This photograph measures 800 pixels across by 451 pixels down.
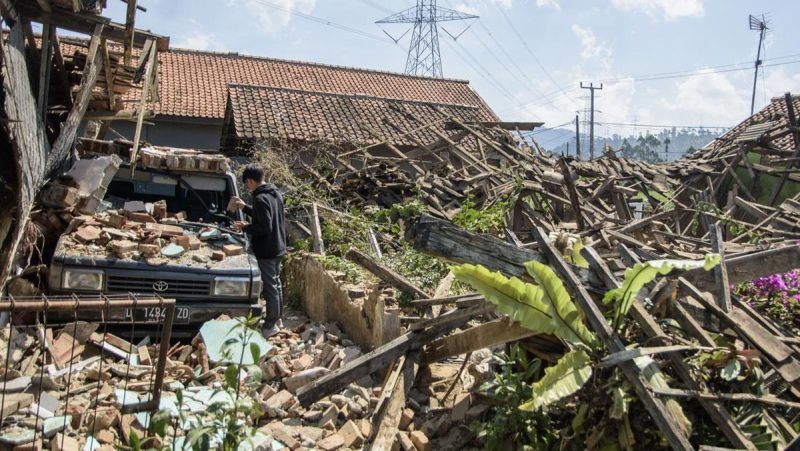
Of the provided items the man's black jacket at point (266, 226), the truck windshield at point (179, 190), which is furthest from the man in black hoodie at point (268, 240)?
the truck windshield at point (179, 190)

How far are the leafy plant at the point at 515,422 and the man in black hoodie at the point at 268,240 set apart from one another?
3.24 m

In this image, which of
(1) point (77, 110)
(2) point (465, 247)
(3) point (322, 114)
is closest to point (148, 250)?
(1) point (77, 110)

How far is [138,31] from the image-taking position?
9.42 m

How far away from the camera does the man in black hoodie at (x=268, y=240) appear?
6.97 m

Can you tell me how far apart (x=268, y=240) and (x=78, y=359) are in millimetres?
2218

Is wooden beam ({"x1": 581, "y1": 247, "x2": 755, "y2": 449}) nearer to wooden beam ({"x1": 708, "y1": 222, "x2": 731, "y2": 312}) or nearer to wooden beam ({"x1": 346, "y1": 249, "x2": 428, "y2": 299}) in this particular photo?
wooden beam ({"x1": 708, "y1": 222, "x2": 731, "y2": 312})

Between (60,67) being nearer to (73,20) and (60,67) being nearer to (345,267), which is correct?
(73,20)

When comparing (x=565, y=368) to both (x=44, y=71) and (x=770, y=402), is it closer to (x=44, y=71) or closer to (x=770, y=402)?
(x=770, y=402)

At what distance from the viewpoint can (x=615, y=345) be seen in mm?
3895

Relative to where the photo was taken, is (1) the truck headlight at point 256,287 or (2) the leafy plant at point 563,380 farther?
(1) the truck headlight at point 256,287

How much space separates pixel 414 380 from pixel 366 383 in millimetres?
629

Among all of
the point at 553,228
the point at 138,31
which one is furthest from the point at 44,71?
the point at 553,228

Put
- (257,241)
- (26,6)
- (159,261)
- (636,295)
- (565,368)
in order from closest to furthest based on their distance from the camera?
1. (565,368)
2. (636,295)
3. (159,261)
4. (257,241)
5. (26,6)

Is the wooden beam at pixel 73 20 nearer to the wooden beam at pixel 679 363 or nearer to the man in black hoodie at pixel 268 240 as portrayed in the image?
the man in black hoodie at pixel 268 240
